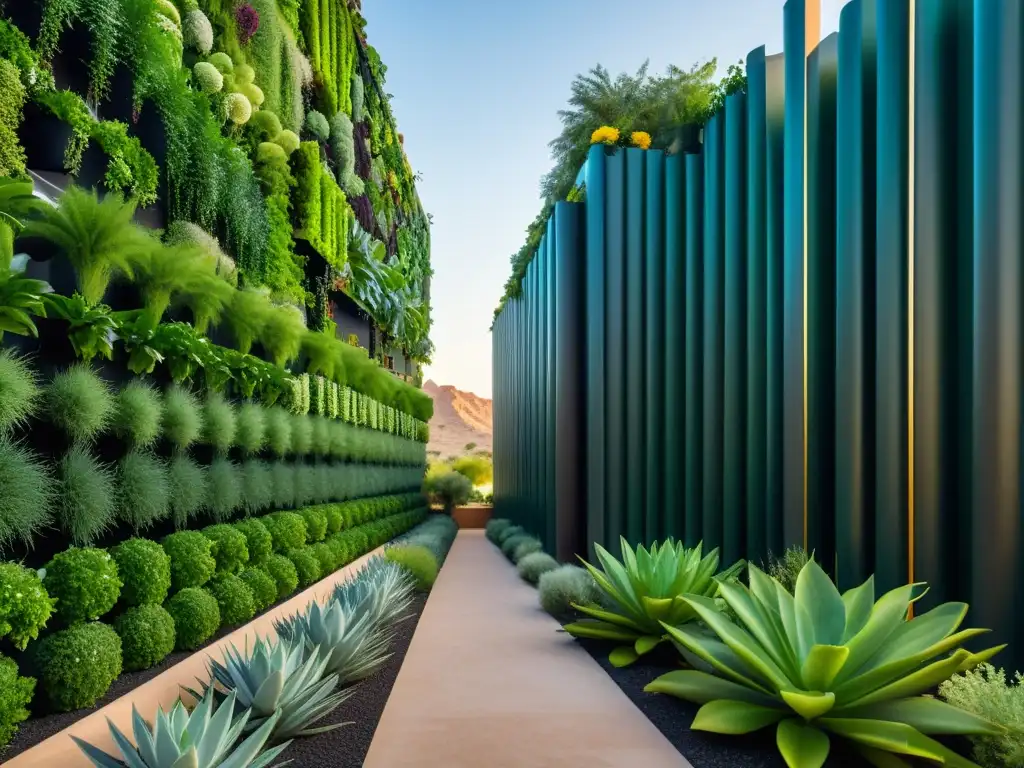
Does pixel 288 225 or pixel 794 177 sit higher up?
pixel 288 225

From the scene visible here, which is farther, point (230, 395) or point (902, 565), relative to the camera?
point (230, 395)

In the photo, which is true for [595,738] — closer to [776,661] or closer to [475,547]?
[776,661]

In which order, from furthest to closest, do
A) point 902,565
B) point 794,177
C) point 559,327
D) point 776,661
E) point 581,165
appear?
point 581,165 < point 559,327 < point 794,177 < point 902,565 < point 776,661

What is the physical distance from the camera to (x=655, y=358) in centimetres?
657

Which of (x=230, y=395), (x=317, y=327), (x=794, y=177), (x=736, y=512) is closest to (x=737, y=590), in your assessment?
(x=736, y=512)

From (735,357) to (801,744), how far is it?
3.27 meters

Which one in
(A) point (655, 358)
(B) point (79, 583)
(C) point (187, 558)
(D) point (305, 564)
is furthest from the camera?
(A) point (655, 358)

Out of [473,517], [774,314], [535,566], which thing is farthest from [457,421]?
[774,314]

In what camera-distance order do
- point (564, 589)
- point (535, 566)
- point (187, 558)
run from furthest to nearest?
point (535, 566)
point (564, 589)
point (187, 558)

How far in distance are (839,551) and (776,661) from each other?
53.1 inches

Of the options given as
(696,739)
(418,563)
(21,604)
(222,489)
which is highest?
(222,489)

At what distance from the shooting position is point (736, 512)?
5262 mm

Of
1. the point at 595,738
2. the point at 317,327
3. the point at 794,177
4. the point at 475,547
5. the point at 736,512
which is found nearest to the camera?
the point at 595,738

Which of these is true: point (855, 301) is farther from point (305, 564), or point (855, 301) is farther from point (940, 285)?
point (305, 564)
